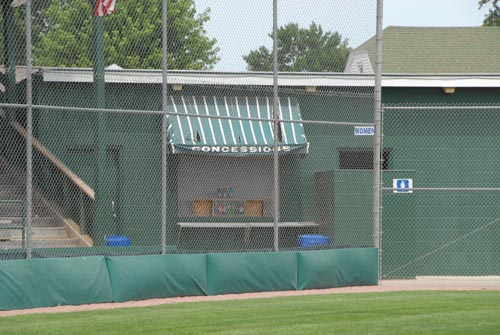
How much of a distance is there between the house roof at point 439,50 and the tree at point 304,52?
8468 millimetres

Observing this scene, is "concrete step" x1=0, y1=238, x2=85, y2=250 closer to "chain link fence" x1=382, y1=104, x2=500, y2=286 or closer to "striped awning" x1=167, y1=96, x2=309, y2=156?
"striped awning" x1=167, y1=96, x2=309, y2=156

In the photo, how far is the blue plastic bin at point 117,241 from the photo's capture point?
1595 cm

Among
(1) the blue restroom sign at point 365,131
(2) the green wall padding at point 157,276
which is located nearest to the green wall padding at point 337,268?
(2) the green wall padding at point 157,276

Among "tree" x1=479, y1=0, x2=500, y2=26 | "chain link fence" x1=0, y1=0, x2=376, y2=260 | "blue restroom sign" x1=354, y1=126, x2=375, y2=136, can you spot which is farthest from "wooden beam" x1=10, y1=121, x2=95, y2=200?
"tree" x1=479, y1=0, x2=500, y2=26

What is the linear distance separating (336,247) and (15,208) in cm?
576

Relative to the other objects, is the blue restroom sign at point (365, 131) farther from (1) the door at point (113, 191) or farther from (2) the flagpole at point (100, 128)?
(2) the flagpole at point (100, 128)

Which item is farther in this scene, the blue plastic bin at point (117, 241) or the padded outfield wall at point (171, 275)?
the blue plastic bin at point (117, 241)

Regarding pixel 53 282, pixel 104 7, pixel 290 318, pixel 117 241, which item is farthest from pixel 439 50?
pixel 290 318

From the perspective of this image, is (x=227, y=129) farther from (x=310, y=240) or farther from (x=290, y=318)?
(x=290, y=318)

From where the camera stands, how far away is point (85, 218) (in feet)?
54.6

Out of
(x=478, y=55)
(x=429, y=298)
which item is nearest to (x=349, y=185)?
(x=429, y=298)

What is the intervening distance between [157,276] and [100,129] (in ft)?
9.83

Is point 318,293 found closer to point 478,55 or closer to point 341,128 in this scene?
point 341,128

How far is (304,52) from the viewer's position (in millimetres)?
18016
